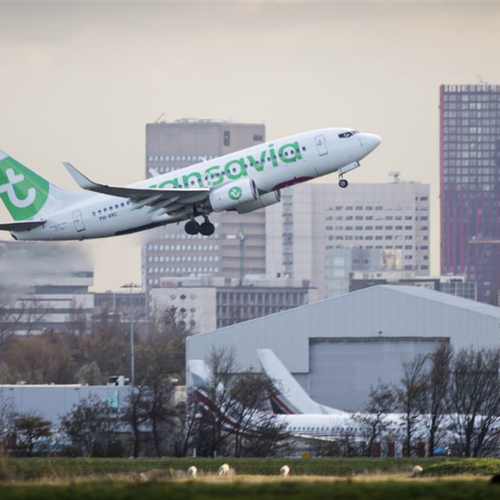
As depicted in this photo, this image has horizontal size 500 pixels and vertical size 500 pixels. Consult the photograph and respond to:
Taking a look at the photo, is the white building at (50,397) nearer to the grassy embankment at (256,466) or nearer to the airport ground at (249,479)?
the grassy embankment at (256,466)

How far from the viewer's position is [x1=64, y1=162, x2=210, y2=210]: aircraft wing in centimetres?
7400

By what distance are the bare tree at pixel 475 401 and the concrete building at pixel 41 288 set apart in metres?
23.0

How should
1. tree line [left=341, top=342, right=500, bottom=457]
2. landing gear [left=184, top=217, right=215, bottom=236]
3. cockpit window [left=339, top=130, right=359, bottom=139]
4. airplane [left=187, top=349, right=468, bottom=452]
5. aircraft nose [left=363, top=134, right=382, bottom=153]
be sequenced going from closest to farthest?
1. cockpit window [left=339, top=130, right=359, bottom=139]
2. aircraft nose [left=363, top=134, right=382, bottom=153]
3. landing gear [left=184, top=217, right=215, bottom=236]
4. tree line [left=341, top=342, right=500, bottom=457]
5. airplane [left=187, top=349, right=468, bottom=452]

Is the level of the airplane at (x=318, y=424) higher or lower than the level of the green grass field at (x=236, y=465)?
higher

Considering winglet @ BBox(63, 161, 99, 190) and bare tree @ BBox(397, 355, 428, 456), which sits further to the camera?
bare tree @ BBox(397, 355, 428, 456)

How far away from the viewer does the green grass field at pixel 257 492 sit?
39406 millimetres

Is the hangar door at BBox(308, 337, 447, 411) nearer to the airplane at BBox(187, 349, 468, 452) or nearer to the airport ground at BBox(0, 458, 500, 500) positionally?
the airplane at BBox(187, 349, 468, 452)

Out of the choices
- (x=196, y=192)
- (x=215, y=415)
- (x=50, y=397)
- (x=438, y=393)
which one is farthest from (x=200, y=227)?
(x=50, y=397)

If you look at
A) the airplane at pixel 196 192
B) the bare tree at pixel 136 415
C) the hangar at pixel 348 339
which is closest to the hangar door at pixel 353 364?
the hangar at pixel 348 339

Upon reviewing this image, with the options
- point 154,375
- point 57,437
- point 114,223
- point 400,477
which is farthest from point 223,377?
point 400,477

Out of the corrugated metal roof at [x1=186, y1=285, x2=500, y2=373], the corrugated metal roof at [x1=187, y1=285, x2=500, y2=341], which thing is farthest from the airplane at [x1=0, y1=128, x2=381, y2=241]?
the corrugated metal roof at [x1=187, y1=285, x2=500, y2=341]

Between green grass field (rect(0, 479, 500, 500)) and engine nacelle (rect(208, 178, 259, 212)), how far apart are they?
1228 inches

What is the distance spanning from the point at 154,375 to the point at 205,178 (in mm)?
29298

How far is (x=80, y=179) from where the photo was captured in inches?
2911
